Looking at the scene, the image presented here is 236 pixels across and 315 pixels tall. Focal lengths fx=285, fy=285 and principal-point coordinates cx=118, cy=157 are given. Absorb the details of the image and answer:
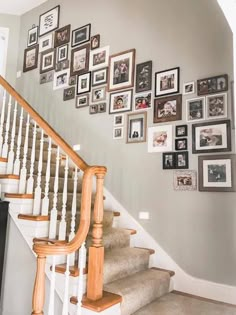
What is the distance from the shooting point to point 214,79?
9.39 feet

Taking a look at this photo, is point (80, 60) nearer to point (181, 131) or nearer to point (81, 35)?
point (81, 35)

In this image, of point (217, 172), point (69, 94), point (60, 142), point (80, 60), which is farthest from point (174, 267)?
point (80, 60)

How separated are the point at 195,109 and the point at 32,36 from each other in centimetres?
349

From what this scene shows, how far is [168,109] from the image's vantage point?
10.3 ft

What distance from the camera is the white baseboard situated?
2580 millimetres

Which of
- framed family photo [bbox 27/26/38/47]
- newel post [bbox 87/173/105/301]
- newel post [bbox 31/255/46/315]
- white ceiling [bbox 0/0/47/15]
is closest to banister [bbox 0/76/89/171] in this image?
newel post [bbox 87/173/105/301]

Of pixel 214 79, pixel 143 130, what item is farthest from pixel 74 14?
pixel 214 79

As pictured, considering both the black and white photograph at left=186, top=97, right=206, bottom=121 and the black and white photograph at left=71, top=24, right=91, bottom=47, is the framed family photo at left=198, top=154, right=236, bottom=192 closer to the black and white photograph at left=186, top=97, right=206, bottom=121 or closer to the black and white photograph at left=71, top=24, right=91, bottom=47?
the black and white photograph at left=186, top=97, right=206, bottom=121

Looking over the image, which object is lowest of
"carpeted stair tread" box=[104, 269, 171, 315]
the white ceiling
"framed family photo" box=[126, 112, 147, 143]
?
"carpeted stair tread" box=[104, 269, 171, 315]

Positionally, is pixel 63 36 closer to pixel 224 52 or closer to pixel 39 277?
pixel 224 52

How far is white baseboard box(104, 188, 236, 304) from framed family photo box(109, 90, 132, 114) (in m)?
1.03

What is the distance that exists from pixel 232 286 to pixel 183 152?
1.32 m

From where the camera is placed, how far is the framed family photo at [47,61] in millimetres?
4559

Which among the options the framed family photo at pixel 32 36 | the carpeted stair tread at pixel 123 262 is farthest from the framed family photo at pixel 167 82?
the framed family photo at pixel 32 36
